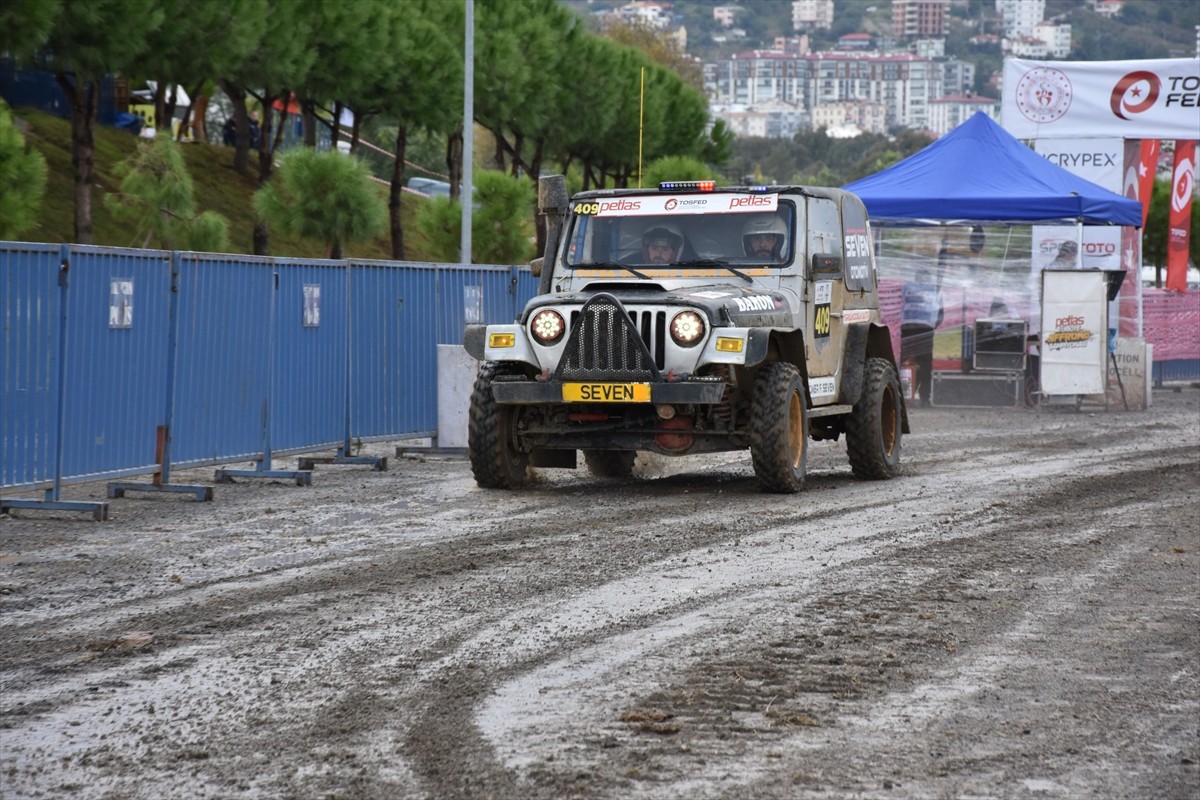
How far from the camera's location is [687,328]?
12.1m

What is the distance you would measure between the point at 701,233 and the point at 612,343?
62.4 inches

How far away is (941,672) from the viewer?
6758mm

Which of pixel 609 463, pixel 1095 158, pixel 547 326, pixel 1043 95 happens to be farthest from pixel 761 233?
pixel 1095 158

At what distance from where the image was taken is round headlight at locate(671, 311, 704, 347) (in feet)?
39.5

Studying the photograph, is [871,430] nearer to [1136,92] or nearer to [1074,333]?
[1074,333]

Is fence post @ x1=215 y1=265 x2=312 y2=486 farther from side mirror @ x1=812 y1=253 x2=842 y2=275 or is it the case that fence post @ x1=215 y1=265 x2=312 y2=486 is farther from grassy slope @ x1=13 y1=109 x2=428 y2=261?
grassy slope @ x1=13 y1=109 x2=428 y2=261

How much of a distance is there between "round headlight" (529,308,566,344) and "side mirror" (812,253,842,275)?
6.52 ft

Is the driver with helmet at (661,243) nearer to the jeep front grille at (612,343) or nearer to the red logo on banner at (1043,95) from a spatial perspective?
the jeep front grille at (612,343)

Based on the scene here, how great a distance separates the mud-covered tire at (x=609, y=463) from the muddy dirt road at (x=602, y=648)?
1.95 m

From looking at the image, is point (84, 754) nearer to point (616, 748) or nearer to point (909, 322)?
point (616, 748)

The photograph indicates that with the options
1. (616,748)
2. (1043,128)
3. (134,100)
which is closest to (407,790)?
(616,748)

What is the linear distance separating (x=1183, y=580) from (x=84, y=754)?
6002 mm

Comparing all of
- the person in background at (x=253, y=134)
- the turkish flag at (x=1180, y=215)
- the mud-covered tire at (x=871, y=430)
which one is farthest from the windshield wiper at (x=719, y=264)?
the person in background at (x=253, y=134)

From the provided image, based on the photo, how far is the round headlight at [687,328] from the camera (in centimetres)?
1205
